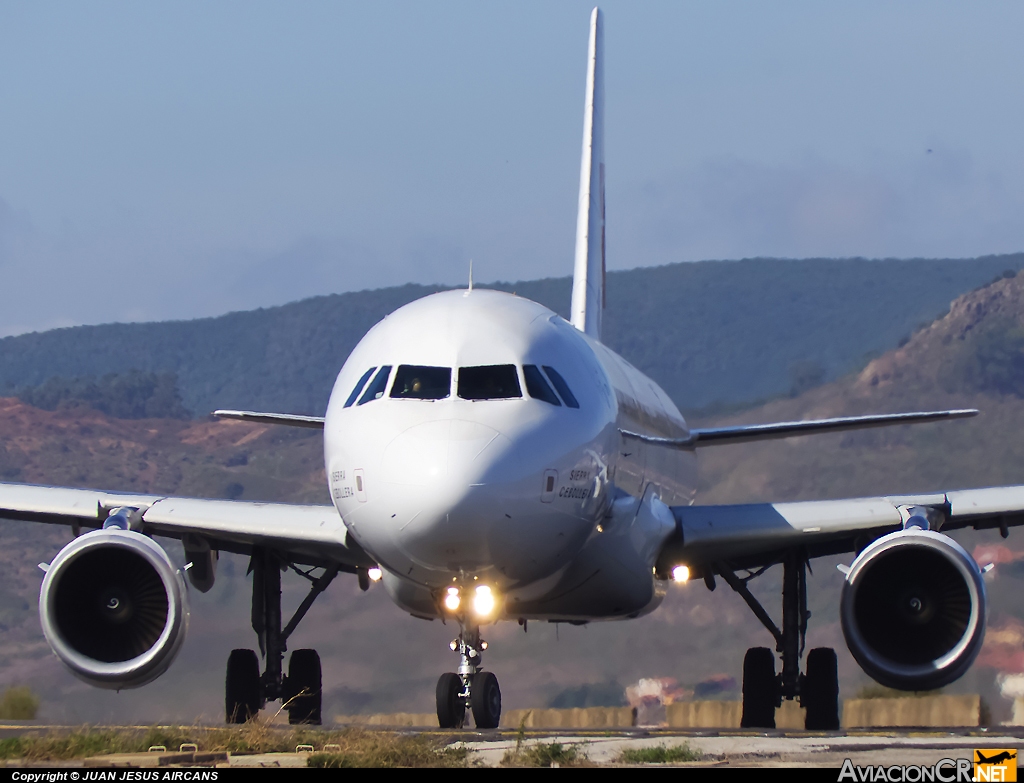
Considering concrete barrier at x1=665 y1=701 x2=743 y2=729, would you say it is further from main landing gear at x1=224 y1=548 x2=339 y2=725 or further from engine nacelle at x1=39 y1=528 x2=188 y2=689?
engine nacelle at x1=39 y1=528 x2=188 y2=689

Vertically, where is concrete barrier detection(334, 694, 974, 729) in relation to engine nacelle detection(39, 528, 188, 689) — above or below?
Result: above

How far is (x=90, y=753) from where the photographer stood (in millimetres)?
11977

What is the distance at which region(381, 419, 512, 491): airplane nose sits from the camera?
14.2 meters

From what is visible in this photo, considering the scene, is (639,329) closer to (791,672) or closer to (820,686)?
(791,672)

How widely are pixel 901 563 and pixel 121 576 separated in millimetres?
8122

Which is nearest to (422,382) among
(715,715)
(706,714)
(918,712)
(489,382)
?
(489,382)

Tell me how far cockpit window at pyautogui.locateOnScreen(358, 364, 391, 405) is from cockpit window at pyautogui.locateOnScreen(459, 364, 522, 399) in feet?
2.36

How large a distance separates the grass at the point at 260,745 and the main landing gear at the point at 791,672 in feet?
27.5

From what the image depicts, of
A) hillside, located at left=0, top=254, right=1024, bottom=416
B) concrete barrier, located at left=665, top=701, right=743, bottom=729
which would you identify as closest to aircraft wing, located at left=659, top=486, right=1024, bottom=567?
concrete barrier, located at left=665, top=701, right=743, bottom=729

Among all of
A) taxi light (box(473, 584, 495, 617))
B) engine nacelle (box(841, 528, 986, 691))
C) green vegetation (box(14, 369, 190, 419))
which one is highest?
green vegetation (box(14, 369, 190, 419))

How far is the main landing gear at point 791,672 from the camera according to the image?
68.2 ft

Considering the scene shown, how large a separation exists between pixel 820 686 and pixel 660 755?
980 centimetres

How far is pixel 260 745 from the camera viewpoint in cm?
1248

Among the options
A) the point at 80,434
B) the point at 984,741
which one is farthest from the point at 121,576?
the point at 80,434
